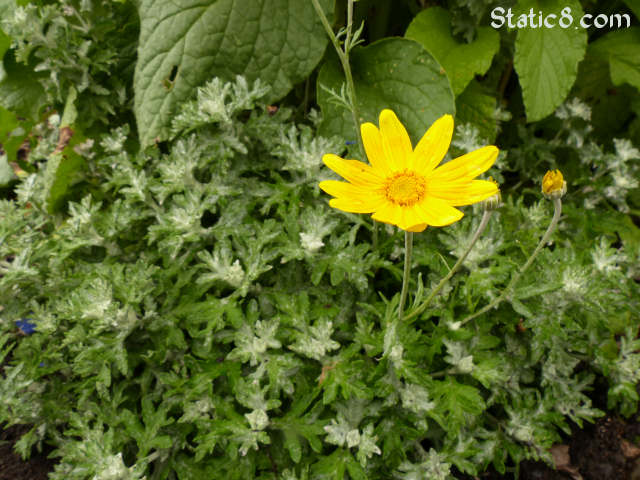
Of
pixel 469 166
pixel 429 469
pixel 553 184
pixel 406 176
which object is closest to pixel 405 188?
pixel 406 176

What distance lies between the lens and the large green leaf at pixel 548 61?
1.96m

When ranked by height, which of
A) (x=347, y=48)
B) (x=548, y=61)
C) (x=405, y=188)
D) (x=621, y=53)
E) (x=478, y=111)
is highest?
(x=347, y=48)

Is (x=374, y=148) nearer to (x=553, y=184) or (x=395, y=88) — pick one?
(x=553, y=184)

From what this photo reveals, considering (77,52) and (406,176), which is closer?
→ (406,176)

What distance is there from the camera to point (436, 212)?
107 cm

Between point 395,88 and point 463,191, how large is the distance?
39.1 inches

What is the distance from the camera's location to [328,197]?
184 cm

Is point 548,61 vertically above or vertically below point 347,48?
below

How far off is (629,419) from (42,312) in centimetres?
222

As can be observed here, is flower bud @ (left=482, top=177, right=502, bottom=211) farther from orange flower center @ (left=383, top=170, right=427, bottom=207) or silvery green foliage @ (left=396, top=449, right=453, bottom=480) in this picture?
silvery green foliage @ (left=396, top=449, right=453, bottom=480)

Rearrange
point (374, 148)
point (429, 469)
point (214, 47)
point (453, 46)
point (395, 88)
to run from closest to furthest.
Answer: point (374, 148)
point (429, 469)
point (214, 47)
point (395, 88)
point (453, 46)

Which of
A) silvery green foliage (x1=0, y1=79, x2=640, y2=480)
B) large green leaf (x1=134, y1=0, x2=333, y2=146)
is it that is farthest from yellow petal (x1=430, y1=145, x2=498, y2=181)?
large green leaf (x1=134, y1=0, x2=333, y2=146)

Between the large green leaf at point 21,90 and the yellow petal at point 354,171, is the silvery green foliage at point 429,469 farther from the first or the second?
the large green leaf at point 21,90

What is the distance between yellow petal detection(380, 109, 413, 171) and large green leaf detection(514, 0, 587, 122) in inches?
40.6
